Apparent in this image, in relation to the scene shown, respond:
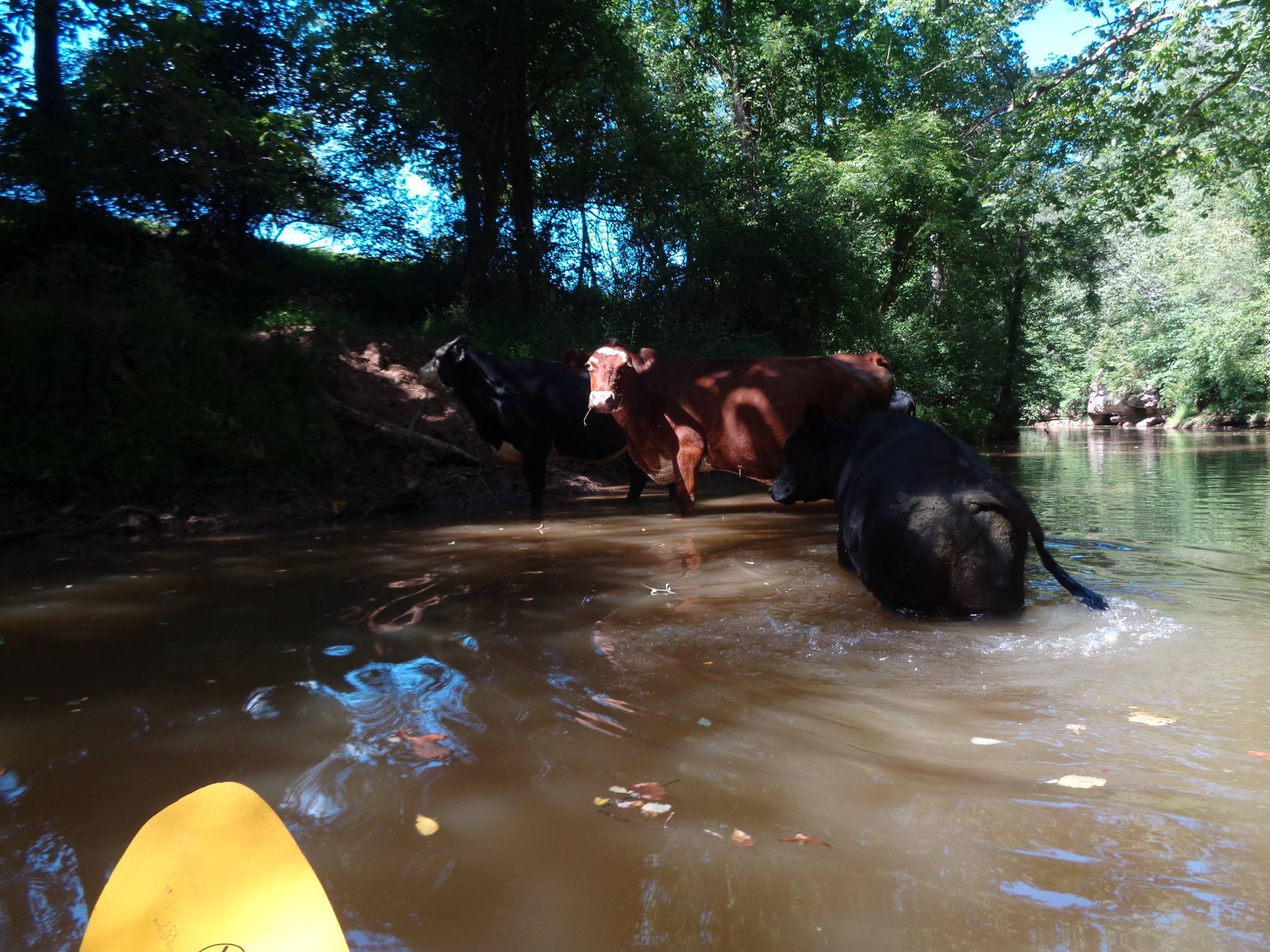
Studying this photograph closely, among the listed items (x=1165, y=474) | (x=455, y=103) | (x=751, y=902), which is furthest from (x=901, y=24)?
(x=751, y=902)

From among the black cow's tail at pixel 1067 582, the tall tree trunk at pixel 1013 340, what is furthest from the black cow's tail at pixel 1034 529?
the tall tree trunk at pixel 1013 340

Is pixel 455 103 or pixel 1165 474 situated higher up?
pixel 455 103

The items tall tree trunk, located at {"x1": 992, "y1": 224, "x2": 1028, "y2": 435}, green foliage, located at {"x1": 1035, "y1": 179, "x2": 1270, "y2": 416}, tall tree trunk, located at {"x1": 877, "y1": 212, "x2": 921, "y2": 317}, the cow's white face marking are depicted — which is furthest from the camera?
green foliage, located at {"x1": 1035, "y1": 179, "x2": 1270, "y2": 416}

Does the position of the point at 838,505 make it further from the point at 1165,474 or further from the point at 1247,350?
the point at 1247,350

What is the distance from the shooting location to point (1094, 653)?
4.02 metres

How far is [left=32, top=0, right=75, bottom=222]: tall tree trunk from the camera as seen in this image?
1213 cm

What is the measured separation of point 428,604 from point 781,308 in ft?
50.3

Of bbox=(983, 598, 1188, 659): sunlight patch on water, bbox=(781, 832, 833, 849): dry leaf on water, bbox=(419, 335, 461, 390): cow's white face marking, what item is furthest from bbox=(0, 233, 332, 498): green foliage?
bbox=(781, 832, 833, 849): dry leaf on water

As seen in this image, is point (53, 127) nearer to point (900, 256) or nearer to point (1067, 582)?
point (1067, 582)

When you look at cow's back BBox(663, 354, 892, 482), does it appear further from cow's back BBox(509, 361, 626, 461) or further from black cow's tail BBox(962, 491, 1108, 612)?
black cow's tail BBox(962, 491, 1108, 612)

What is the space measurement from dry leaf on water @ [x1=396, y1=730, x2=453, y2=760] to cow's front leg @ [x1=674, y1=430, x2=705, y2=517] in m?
6.17

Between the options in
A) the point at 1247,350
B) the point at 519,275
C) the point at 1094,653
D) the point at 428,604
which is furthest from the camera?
the point at 1247,350

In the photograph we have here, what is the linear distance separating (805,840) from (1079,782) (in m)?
1.02

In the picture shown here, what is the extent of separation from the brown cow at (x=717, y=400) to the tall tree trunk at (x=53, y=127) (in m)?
9.13
